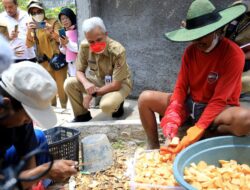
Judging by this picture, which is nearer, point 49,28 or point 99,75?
point 99,75

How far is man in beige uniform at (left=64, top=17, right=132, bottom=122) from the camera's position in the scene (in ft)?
13.5

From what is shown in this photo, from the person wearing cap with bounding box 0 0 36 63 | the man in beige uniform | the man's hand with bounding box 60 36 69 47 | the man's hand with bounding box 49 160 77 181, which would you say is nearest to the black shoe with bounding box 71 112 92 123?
the man in beige uniform

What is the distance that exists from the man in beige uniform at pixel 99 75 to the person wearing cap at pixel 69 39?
0.61 m

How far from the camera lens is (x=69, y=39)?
509 centimetres

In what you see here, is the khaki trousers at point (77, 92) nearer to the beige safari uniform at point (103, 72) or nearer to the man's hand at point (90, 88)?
the beige safari uniform at point (103, 72)

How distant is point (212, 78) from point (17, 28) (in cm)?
326

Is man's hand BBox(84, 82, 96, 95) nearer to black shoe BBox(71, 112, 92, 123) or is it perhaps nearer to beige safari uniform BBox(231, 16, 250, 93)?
black shoe BBox(71, 112, 92, 123)

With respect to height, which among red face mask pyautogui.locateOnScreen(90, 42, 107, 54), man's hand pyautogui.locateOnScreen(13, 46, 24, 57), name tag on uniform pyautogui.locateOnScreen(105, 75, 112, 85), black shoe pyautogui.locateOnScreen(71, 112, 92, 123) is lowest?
black shoe pyautogui.locateOnScreen(71, 112, 92, 123)

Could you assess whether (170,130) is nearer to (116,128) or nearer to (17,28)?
(116,128)

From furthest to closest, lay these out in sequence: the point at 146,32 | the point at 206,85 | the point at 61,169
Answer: the point at 146,32 → the point at 206,85 → the point at 61,169

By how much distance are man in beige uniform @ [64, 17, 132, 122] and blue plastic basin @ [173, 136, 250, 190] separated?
159cm

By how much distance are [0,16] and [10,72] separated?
12.2ft

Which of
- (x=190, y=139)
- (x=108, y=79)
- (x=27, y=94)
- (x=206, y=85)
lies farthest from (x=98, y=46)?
(x=27, y=94)

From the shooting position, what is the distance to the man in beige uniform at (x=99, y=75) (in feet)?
13.5
